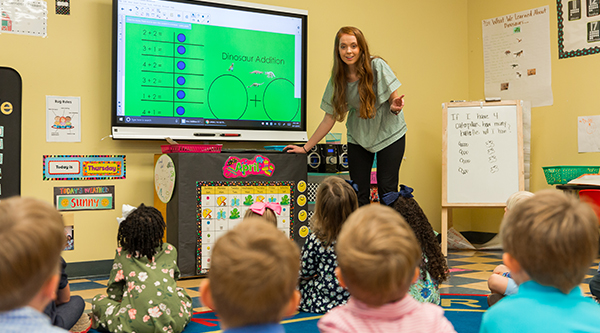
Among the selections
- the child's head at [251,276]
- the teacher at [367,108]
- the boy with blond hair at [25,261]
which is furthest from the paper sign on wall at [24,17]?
the child's head at [251,276]

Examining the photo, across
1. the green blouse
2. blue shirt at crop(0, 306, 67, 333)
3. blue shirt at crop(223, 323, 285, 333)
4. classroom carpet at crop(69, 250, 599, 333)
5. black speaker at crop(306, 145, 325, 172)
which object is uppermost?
the green blouse

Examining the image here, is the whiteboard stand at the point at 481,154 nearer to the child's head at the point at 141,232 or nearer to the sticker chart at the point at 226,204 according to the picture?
the sticker chart at the point at 226,204

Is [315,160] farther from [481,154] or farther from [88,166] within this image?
[88,166]

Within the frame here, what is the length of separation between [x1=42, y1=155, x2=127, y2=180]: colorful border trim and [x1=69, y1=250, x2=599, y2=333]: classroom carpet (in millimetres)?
619

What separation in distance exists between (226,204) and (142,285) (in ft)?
4.49

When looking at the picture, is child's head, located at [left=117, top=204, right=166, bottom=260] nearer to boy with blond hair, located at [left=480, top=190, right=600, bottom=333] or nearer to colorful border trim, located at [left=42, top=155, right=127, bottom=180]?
boy with blond hair, located at [left=480, top=190, right=600, bottom=333]

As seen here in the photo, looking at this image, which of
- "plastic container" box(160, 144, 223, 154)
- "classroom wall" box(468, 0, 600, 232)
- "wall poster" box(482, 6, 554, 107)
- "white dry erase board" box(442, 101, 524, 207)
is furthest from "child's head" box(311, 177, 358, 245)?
"wall poster" box(482, 6, 554, 107)

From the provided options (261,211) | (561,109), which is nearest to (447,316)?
(261,211)

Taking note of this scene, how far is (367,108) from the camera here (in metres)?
2.71

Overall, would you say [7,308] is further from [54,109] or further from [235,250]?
[54,109]

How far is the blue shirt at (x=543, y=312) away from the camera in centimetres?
91

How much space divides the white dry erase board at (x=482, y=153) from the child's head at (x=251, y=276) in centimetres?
356

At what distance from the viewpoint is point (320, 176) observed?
3.77 m

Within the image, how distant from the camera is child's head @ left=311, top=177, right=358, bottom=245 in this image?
208 cm
